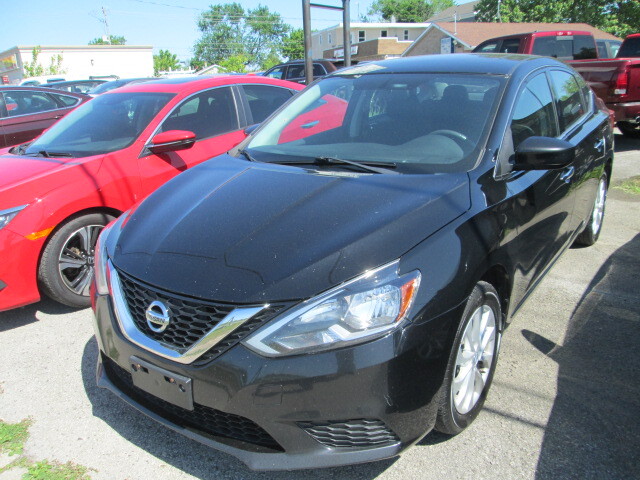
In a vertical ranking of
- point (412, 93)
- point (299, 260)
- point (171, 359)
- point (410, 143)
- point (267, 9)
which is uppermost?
point (267, 9)

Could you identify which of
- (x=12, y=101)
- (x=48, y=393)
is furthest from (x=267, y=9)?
(x=48, y=393)

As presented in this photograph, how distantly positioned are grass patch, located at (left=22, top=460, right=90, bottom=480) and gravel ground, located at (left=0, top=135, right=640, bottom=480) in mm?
39

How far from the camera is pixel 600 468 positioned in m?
2.31

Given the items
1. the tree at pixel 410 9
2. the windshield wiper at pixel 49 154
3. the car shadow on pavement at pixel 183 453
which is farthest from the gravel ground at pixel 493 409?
the tree at pixel 410 9

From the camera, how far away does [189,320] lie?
2074 millimetres

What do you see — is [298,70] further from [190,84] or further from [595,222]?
[595,222]

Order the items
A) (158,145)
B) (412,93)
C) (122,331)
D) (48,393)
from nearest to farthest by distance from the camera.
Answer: (122,331), (48,393), (412,93), (158,145)

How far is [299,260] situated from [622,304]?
2825mm

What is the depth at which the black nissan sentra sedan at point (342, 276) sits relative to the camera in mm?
1964

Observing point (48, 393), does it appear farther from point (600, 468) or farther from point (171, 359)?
point (600, 468)

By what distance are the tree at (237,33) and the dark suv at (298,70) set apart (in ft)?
282

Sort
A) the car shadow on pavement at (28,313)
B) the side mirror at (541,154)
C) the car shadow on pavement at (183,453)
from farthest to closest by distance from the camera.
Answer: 1. the car shadow on pavement at (28,313)
2. the side mirror at (541,154)
3. the car shadow on pavement at (183,453)

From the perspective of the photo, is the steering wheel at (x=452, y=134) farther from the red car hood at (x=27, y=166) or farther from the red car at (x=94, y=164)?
the red car hood at (x=27, y=166)

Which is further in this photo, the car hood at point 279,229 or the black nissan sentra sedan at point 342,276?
the car hood at point 279,229
